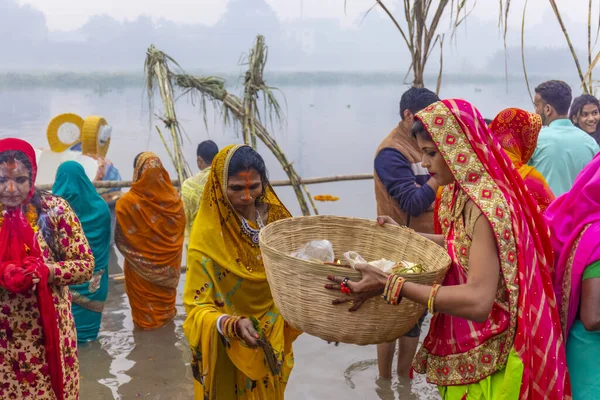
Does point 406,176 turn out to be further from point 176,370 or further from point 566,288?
point 176,370

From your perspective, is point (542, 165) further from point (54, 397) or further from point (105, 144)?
point (105, 144)

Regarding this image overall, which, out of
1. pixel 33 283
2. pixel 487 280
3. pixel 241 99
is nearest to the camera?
pixel 487 280

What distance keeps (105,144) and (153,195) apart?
12.2 ft

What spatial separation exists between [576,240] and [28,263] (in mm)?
2186

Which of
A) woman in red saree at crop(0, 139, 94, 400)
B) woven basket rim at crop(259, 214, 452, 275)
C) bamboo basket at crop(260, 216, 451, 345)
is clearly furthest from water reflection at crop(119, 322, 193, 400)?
bamboo basket at crop(260, 216, 451, 345)

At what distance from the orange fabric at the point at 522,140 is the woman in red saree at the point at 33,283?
7.43ft

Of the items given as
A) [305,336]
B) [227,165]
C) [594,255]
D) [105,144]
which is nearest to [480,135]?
[594,255]

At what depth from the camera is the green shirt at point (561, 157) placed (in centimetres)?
467

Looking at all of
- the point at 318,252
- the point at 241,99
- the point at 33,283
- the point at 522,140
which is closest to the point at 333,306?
the point at 318,252

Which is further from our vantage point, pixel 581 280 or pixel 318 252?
pixel 318 252

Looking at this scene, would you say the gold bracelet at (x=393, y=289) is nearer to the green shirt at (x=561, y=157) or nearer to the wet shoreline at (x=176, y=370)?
the wet shoreline at (x=176, y=370)

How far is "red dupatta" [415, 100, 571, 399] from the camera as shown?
210cm

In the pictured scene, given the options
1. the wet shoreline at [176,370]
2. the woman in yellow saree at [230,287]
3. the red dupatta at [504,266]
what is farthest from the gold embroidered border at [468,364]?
the wet shoreline at [176,370]

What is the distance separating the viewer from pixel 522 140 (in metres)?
3.56
